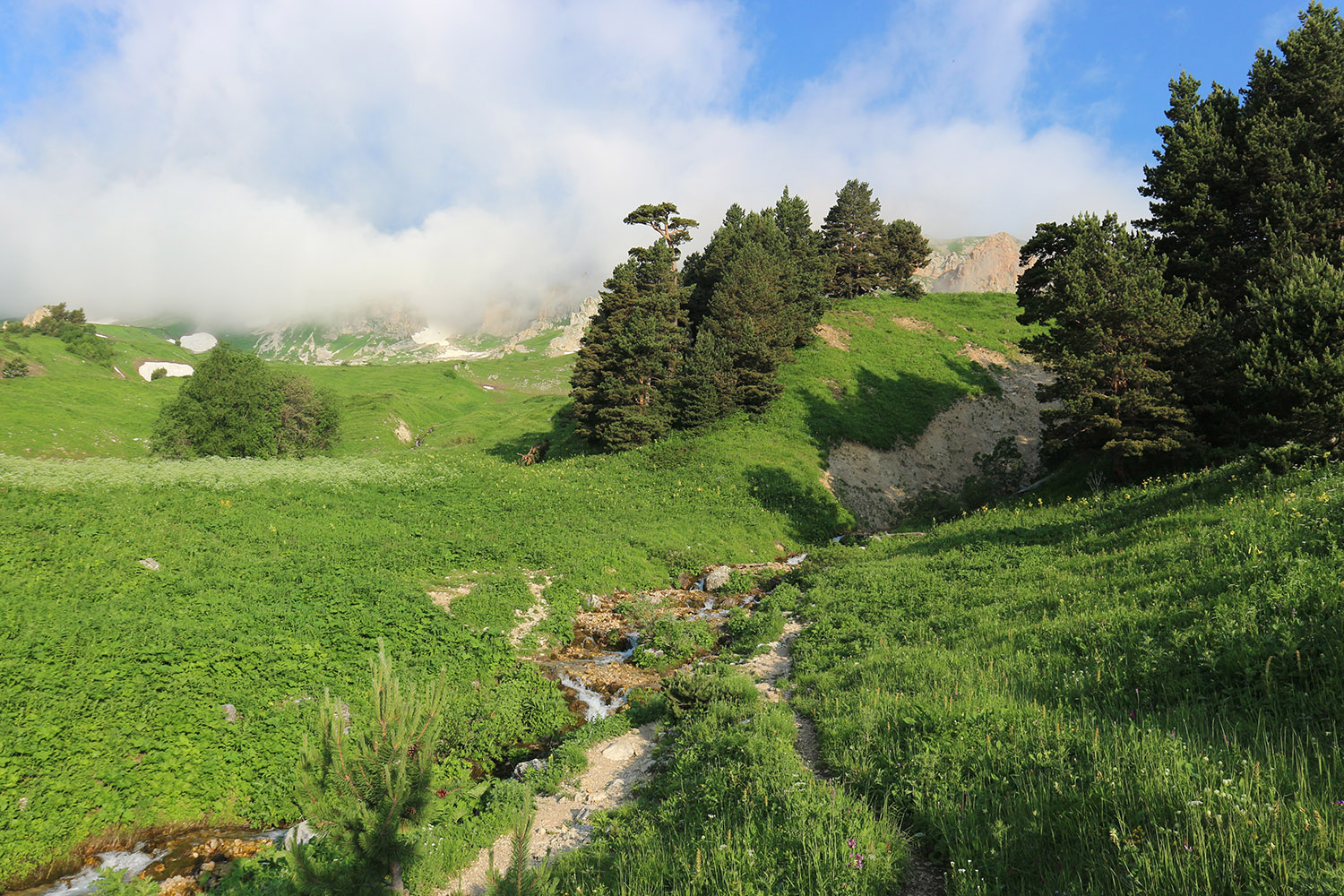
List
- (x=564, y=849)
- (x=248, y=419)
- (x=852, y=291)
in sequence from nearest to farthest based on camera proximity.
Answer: (x=564, y=849) → (x=248, y=419) → (x=852, y=291)

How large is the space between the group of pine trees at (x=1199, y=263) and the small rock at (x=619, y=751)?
22205 millimetres

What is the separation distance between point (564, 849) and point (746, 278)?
1691 inches

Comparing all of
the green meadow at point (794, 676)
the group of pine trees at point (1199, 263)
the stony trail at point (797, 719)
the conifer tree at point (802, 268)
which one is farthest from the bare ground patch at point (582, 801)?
the conifer tree at point (802, 268)

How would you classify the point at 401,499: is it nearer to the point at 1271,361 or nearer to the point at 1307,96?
the point at 1271,361

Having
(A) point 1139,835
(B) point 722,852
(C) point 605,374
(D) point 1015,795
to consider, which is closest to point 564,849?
(B) point 722,852

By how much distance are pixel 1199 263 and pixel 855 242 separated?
4535 cm

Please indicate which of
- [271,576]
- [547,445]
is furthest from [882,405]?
[271,576]

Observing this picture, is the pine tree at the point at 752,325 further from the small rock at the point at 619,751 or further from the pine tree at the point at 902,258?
the small rock at the point at 619,751

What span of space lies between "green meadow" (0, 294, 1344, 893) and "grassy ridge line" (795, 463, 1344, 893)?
5 centimetres

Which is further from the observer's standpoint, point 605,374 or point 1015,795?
point 605,374

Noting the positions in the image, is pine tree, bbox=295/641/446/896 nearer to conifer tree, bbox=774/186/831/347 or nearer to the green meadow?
the green meadow

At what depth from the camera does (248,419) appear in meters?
45.2

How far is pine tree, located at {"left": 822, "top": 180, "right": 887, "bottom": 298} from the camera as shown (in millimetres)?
67875

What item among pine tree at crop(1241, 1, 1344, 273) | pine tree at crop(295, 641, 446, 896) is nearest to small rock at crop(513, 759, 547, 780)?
pine tree at crop(295, 641, 446, 896)
